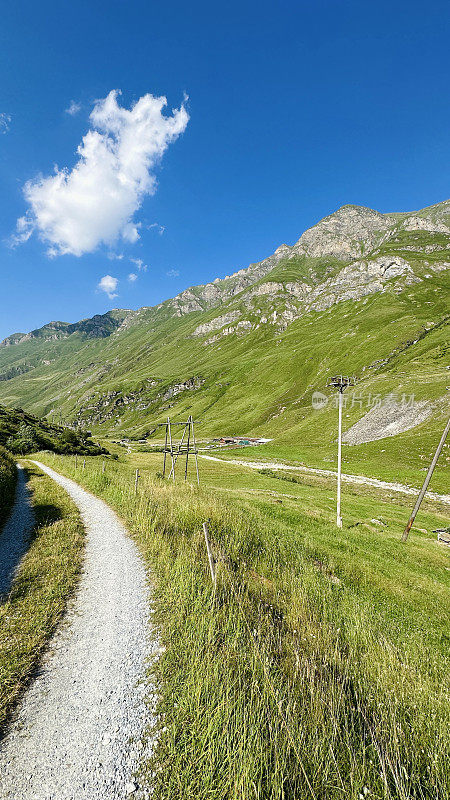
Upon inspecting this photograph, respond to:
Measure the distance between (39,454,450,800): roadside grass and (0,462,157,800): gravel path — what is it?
0.61 m

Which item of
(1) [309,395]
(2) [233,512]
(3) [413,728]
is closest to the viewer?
(3) [413,728]

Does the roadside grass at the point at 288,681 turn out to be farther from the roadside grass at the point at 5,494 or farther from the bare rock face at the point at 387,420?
the bare rock face at the point at 387,420

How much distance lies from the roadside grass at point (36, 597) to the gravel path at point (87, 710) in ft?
1.22

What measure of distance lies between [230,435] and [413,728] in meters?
150

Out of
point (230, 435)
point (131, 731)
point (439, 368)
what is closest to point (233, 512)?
point (131, 731)

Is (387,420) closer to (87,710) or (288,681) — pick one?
(288,681)

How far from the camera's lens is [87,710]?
6344mm

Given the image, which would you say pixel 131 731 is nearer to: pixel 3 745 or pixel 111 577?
pixel 3 745

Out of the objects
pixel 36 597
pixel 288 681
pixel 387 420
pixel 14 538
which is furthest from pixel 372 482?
pixel 36 597

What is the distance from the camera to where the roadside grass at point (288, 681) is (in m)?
4.77

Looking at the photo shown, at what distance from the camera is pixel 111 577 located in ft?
39.8

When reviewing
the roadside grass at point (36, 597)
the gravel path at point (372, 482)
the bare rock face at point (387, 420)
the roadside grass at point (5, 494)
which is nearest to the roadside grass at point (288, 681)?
the roadside grass at point (36, 597)

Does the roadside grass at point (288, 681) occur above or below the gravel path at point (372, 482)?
above

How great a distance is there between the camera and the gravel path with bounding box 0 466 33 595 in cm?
1132
